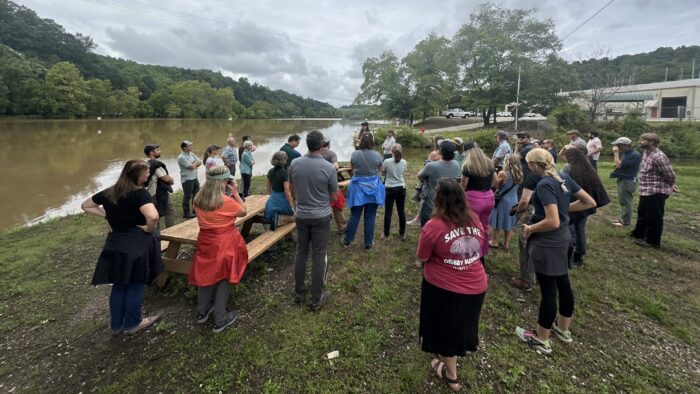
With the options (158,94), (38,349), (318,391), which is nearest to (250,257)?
(318,391)

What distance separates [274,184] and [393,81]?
137 ft

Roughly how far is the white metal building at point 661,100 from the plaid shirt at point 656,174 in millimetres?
33318

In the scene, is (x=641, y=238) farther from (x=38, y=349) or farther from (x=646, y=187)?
(x=38, y=349)

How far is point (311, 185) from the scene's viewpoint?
132 inches

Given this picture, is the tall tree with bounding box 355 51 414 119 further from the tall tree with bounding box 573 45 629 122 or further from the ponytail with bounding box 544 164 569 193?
the ponytail with bounding box 544 164 569 193

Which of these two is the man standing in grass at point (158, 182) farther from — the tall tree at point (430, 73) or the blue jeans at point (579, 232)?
the tall tree at point (430, 73)

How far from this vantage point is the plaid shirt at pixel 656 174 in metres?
5.03

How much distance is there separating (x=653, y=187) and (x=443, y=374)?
5165mm

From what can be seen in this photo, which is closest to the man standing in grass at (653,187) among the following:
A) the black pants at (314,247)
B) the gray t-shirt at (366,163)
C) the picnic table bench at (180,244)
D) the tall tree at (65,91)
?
the gray t-shirt at (366,163)

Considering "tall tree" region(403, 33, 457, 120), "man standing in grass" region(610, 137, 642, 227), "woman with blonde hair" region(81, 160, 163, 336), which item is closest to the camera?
"woman with blonde hair" region(81, 160, 163, 336)

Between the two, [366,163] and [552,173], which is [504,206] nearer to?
[366,163]

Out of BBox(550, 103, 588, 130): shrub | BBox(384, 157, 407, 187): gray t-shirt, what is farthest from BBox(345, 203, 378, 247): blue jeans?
BBox(550, 103, 588, 130): shrub

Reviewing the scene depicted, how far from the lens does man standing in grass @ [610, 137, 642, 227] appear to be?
5.86m

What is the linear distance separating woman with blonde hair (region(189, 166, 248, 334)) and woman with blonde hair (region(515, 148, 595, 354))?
2768mm
